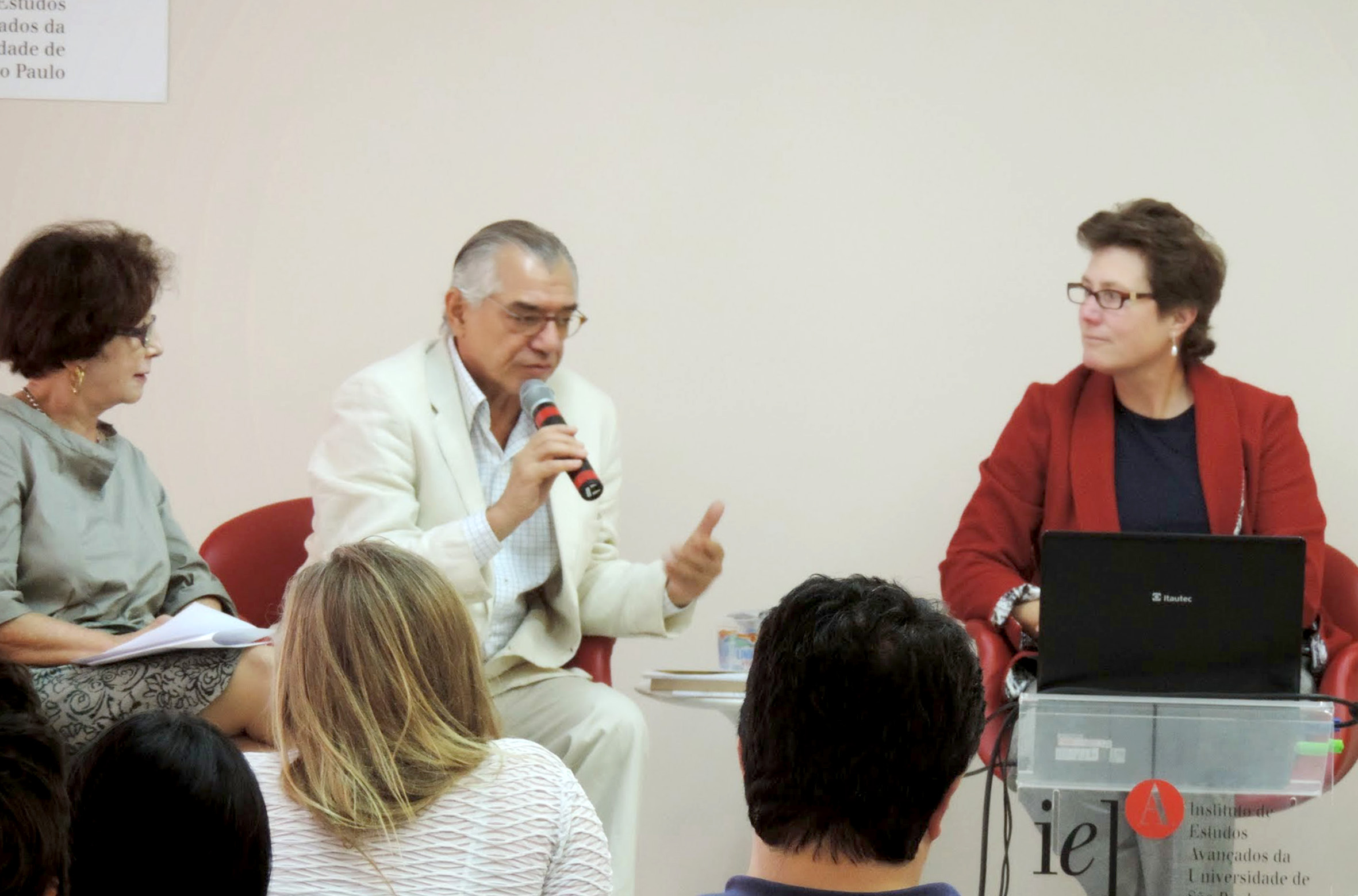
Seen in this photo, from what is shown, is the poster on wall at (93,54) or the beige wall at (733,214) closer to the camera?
the beige wall at (733,214)

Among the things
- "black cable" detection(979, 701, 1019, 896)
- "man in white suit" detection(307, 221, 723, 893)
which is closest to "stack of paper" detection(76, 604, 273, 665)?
"man in white suit" detection(307, 221, 723, 893)

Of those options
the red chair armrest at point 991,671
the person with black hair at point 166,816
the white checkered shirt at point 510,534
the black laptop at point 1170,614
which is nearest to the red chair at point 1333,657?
the red chair armrest at point 991,671

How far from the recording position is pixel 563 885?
5.64 feet

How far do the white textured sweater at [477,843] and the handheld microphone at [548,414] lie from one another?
3.12ft

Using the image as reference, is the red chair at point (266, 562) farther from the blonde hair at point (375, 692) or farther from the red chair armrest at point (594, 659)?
the blonde hair at point (375, 692)

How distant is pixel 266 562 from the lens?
3.27m

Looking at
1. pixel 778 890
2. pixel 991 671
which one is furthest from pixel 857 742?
pixel 991 671

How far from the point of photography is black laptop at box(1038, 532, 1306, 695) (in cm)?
236

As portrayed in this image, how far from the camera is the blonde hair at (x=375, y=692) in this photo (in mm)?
1626

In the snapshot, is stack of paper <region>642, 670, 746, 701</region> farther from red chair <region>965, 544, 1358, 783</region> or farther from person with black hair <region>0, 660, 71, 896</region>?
person with black hair <region>0, 660, 71, 896</region>

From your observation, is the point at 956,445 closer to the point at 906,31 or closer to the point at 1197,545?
the point at 906,31

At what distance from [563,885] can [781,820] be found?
1.58 ft

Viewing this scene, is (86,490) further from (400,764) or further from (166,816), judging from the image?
(166,816)

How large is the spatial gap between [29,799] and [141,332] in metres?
2.01
